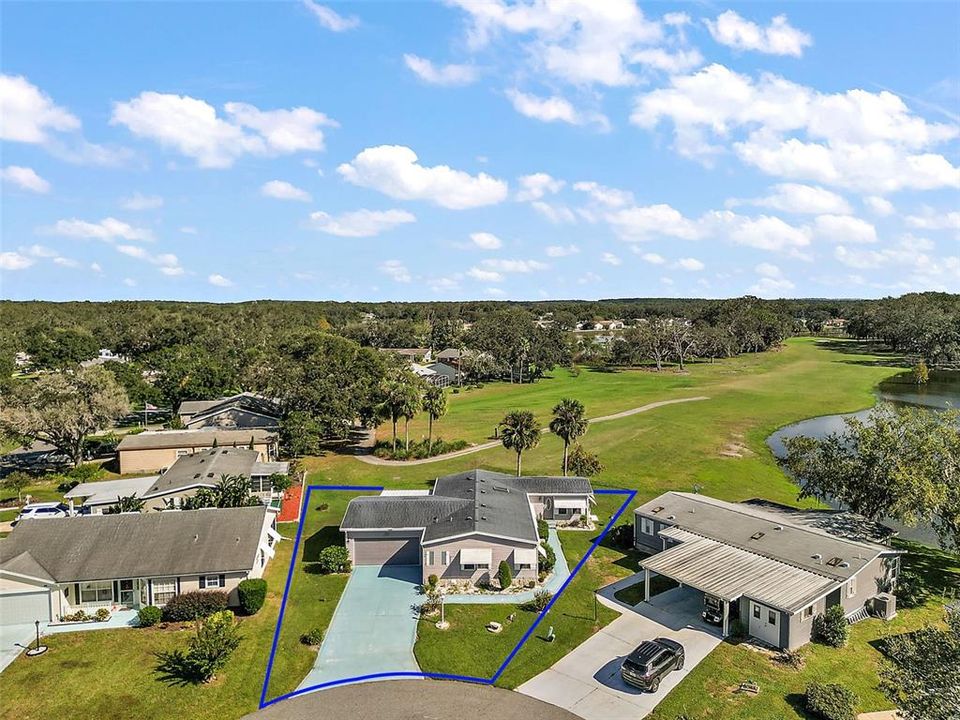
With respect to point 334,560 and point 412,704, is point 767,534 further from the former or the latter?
point 334,560

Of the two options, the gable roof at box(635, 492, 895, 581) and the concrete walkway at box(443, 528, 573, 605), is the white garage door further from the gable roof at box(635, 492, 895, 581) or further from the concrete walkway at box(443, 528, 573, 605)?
the gable roof at box(635, 492, 895, 581)

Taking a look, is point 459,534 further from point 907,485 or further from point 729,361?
point 729,361

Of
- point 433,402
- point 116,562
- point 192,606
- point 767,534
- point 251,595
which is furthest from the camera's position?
point 433,402

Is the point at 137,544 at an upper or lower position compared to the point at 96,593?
upper

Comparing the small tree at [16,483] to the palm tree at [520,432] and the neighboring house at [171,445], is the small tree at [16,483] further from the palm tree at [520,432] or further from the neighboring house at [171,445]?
the palm tree at [520,432]

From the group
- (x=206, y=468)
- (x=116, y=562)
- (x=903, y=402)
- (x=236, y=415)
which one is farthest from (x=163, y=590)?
(x=903, y=402)

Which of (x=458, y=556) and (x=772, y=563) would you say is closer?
(x=772, y=563)

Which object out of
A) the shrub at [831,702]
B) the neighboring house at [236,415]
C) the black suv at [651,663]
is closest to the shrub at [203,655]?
the black suv at [651,663]
